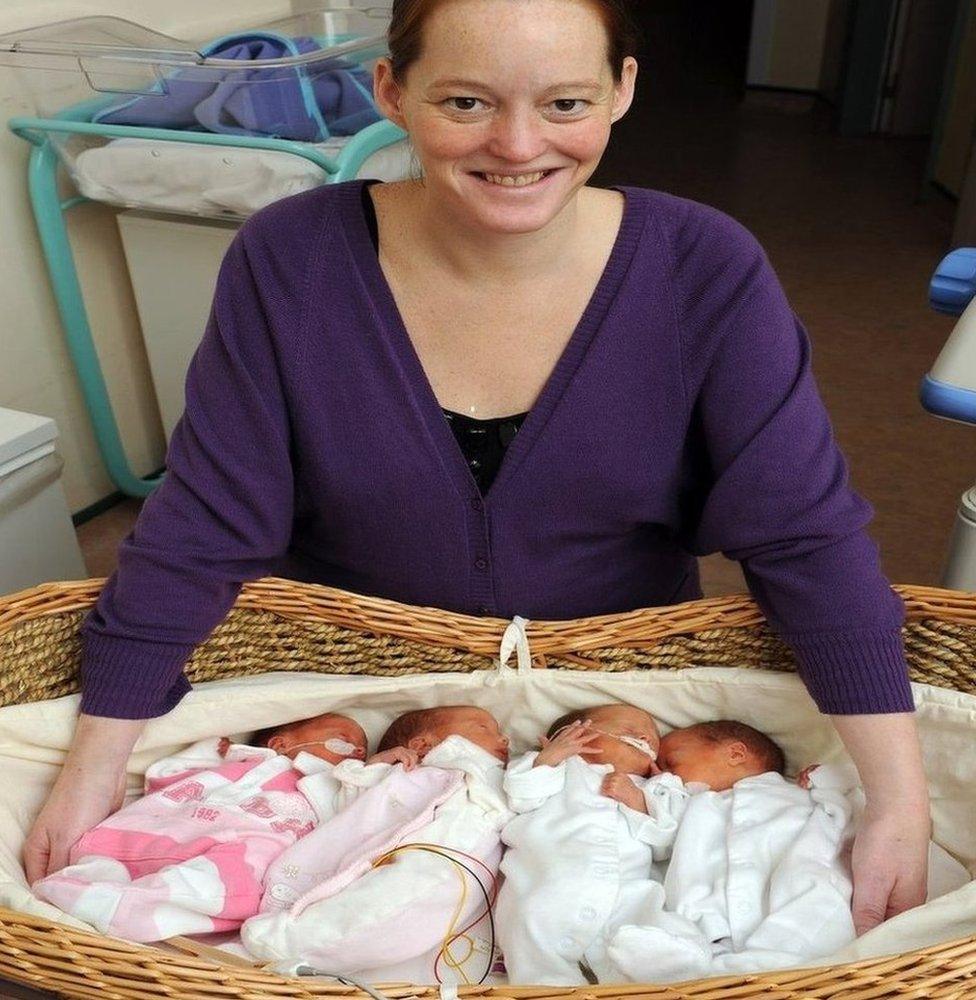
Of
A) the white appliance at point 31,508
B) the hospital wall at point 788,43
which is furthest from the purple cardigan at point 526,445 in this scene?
the hospital wall at point 788,43

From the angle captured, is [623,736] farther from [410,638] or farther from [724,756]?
[410,638]

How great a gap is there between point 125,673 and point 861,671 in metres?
0.72

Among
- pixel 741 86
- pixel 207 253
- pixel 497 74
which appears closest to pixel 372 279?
pixel 497 74

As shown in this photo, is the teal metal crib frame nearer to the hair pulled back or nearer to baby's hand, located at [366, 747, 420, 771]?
the hair pulled back

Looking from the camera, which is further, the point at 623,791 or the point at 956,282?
the point at 623,791

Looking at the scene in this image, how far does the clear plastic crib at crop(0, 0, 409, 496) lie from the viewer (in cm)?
158

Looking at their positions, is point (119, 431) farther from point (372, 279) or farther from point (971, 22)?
point (971, 22)

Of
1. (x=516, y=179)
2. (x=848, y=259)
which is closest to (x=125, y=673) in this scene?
(x=516, y=179)

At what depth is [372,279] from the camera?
3.41ft

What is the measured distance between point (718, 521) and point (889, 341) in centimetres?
211

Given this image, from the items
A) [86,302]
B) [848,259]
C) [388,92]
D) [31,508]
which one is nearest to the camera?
[388,92]

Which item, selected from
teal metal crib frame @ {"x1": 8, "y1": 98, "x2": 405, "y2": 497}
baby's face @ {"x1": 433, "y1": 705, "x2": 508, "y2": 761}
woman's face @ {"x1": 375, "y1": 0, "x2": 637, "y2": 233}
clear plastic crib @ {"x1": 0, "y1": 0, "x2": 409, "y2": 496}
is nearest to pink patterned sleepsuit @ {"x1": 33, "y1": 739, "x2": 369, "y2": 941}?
baby's face @ {"x1": 433, "y1": 705, "x2": 508, "y2": 761}

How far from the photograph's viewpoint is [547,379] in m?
1.05

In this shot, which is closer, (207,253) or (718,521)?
(718,521)
